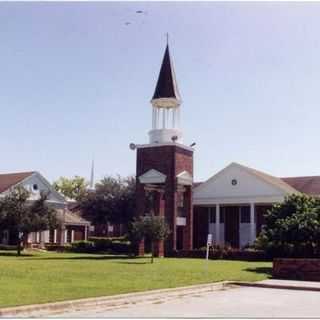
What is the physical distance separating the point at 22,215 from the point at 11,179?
607 inches

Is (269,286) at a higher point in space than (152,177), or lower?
lower

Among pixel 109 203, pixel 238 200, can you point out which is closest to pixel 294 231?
pixel 238 200

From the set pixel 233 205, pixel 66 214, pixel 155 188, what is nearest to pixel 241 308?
pixel 155 188

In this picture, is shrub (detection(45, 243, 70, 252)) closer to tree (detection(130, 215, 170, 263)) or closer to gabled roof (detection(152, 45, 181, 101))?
gabled roof (detection(152, 45, 181, 101))

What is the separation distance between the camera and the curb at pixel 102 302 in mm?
12164

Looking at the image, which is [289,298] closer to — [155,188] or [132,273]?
[132,273]

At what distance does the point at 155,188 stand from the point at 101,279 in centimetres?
2433

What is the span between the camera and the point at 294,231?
28688mm

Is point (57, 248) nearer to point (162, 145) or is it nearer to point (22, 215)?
point (22, 215)

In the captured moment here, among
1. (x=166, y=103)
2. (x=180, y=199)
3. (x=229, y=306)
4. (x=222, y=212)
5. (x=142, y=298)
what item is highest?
(x=166, y=103)

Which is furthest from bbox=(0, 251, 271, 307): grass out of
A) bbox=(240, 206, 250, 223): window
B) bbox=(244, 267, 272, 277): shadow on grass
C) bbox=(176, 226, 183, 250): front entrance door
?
bbox=(240, 206, 250, 223): window

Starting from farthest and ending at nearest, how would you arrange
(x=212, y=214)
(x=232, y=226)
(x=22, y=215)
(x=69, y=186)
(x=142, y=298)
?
(x=69, y=186), (x=212, y=214), (x=232, y=226), (x=22, y=215), (x=142, y=298)

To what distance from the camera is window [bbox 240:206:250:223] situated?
51.4 metres

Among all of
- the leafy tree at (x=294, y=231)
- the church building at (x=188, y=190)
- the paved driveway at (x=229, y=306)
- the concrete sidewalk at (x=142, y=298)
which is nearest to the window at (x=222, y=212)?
the church building at (x=188, y=190)
